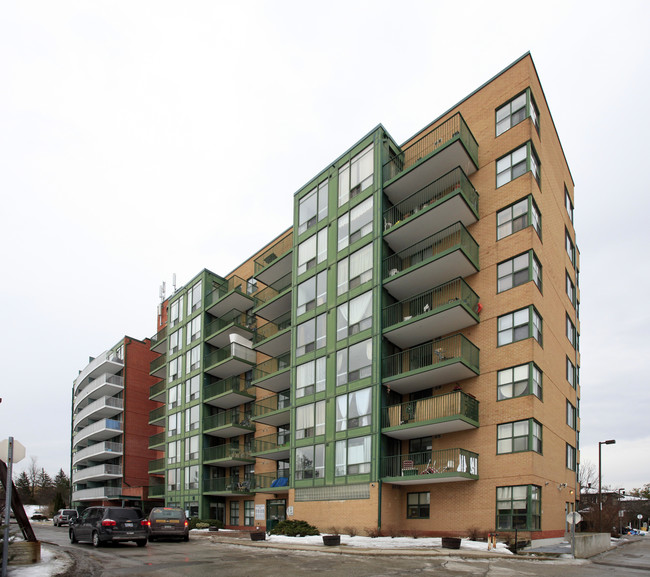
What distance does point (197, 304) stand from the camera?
49469mm

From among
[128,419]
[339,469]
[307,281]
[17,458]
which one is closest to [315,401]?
[339,469]

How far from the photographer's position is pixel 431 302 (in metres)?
29.4

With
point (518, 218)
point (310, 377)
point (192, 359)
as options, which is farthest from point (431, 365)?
point (192, 359)

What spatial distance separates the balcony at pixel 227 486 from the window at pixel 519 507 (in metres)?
20.2

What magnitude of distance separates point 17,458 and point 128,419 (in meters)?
51.7

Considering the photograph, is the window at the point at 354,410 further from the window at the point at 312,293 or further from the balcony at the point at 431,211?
the balcony at the point at 431,211

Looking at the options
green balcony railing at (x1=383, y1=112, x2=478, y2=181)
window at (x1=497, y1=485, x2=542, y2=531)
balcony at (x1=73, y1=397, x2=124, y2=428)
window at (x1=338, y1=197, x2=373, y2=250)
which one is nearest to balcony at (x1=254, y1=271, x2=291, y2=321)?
window at (x1=338, y1=197, x2=373, y2=250)

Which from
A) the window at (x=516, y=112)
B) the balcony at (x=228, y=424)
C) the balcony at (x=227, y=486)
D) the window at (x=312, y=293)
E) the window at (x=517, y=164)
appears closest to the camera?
the window at (x=517, y=164)

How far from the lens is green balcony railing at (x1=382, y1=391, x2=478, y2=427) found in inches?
981

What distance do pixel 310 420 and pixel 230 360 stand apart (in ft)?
41.2

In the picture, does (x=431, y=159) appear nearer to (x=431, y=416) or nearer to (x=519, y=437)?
(x=431, y=416)

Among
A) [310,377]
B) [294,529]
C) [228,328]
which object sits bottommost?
[294,529]

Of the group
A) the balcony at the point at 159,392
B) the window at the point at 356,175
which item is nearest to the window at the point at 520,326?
the window at the point at 356,175

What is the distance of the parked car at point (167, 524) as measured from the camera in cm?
2572
